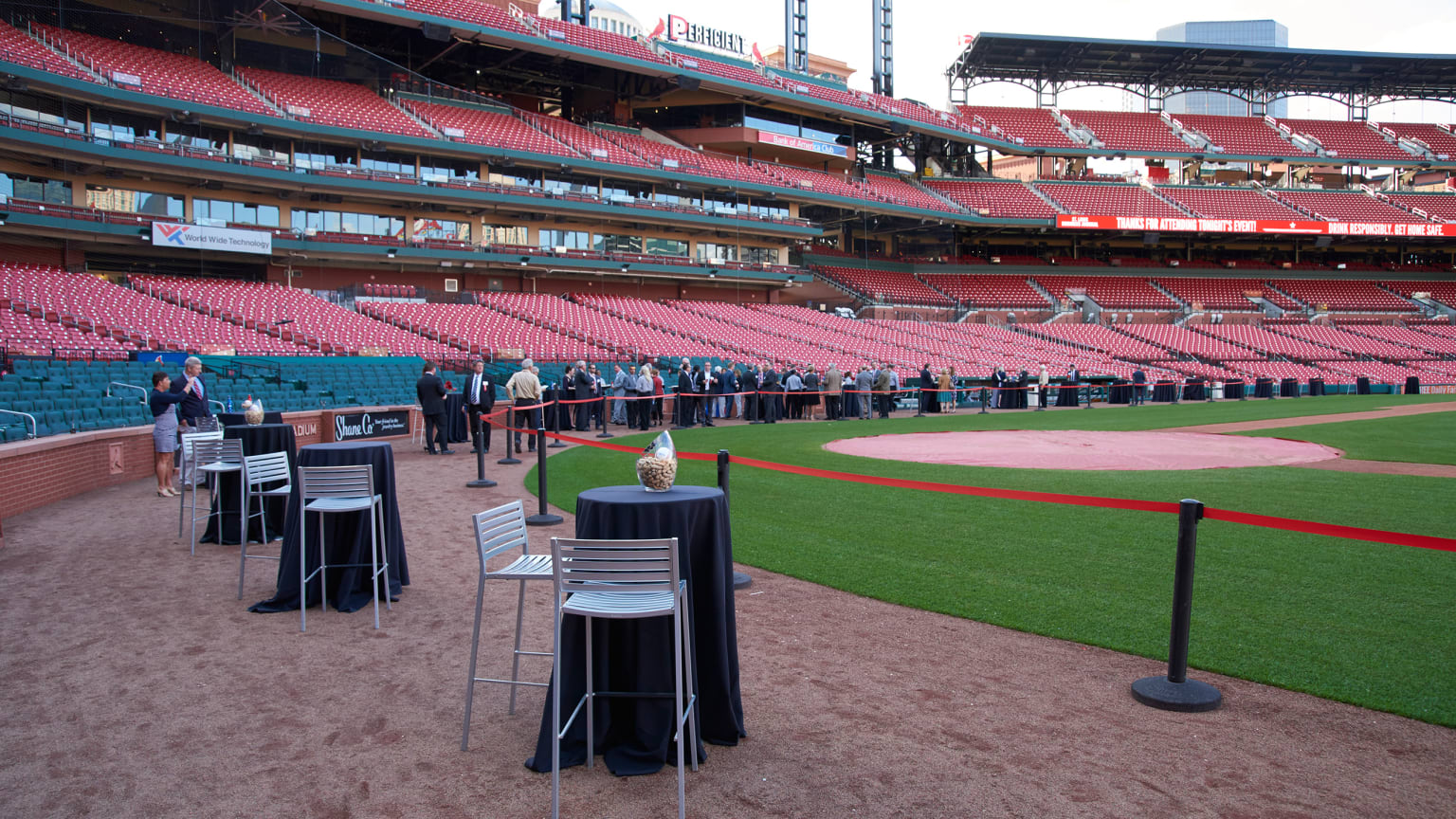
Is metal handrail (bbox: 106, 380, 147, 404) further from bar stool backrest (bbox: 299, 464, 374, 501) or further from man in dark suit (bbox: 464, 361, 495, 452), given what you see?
bar stool backrest (bbox: 299, 464, 374, 501)

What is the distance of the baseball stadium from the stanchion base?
33 millimetres

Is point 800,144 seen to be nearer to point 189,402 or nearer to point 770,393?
point 770,393

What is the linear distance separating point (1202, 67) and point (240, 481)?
251 feet

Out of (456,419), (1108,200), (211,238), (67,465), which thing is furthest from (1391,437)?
(1108,200)

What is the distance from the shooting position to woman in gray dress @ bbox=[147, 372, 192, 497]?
497 inches

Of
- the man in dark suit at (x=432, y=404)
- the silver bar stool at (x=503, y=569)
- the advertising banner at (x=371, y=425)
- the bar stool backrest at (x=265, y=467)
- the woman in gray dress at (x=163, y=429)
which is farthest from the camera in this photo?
the advertising banner at (x=371, y=425)

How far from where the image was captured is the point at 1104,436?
20844 mm

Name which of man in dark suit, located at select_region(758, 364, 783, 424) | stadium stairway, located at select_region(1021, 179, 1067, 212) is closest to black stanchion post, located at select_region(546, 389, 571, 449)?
man in dark suit, located at select_region(758, 364, 783, 424)

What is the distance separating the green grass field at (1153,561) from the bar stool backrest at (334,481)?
11.8 feet

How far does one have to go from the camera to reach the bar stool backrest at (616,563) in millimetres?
4023

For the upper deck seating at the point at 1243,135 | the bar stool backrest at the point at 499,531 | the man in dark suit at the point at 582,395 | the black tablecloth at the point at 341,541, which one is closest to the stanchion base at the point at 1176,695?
the bar stool backrest at the point at 499,531

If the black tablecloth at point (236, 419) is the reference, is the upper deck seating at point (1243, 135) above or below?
above

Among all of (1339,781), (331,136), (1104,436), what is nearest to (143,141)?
(331,136)

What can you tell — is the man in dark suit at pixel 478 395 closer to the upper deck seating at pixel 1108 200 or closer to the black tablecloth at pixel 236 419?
the black tablecloth at pixel 236 419
